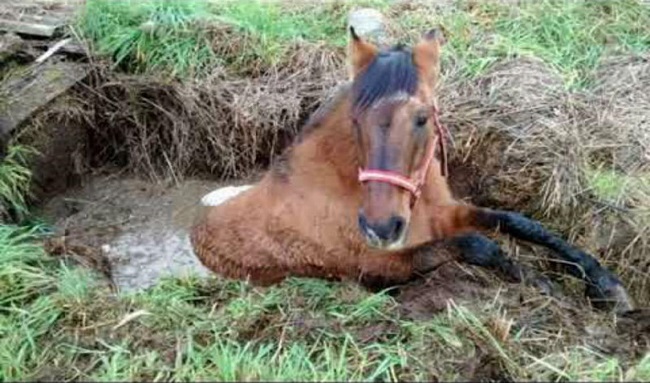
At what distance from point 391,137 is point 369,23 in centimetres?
267

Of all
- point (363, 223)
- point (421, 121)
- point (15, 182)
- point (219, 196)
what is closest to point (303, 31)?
point (219, 196)

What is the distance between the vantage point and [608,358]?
3910 millimetres

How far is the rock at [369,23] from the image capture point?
21.2ft

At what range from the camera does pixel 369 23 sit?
6598 mm

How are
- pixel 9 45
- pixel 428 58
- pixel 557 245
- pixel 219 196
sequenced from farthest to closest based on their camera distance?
pixel 9 45, pixel 219 196, pixel 557 245, pixel 428 58

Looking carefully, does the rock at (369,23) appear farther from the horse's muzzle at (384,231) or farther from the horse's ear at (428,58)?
the horse's muzzle at (384,231)

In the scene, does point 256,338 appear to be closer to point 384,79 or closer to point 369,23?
point 384,79

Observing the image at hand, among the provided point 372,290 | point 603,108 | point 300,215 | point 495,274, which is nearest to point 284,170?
point 300,215

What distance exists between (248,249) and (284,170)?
408 mm

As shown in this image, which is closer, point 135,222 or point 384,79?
point 384,79

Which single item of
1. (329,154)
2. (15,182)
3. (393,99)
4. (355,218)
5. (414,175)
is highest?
(393,99)

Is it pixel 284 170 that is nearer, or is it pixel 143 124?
pixel 284 170

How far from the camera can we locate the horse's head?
4035 mm

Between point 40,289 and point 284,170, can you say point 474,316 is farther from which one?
point 40,289
